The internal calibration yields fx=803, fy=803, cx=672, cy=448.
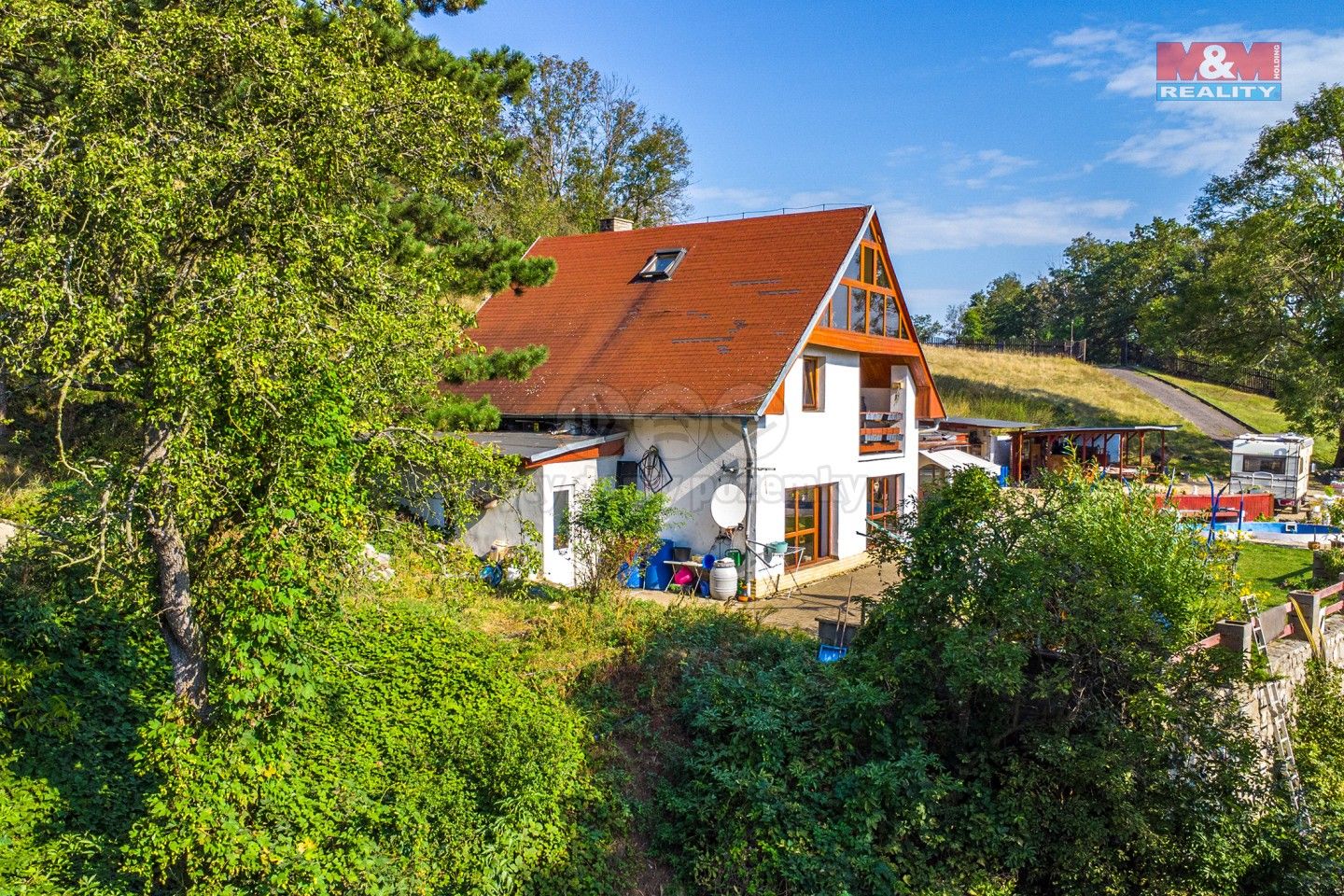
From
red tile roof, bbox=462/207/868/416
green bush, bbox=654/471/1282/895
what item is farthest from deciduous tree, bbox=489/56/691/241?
green bush, bbox=654/471/1282/895

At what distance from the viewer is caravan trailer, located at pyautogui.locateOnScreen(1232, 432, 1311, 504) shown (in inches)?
1118

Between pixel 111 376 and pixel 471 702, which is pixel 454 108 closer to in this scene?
pixel 111 376

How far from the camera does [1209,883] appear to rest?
7.40 m

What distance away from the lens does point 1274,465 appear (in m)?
29.2

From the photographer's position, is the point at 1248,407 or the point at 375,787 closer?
the point at 375,787

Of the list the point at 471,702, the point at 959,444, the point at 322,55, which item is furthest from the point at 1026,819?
the point at 959,444

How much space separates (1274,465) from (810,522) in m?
21.8

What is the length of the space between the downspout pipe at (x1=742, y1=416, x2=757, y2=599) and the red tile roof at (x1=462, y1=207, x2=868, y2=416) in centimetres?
66

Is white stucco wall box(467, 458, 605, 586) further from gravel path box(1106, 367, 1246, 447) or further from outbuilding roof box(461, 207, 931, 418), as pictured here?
gravel path box(1106, 367, 1246, 447)

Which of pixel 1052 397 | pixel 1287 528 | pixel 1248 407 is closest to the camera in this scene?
pixel 1287 528

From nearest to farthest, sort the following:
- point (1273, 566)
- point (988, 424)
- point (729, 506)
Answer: point (729, 506) < point (1273, 566) < point (988, 424)

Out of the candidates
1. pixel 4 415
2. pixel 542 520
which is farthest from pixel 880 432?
pixel 4 415

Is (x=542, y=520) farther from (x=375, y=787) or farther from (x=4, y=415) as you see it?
(x=4, y=415)

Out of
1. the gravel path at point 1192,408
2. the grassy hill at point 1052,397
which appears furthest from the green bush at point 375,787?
the gravel path at point 1192,408
